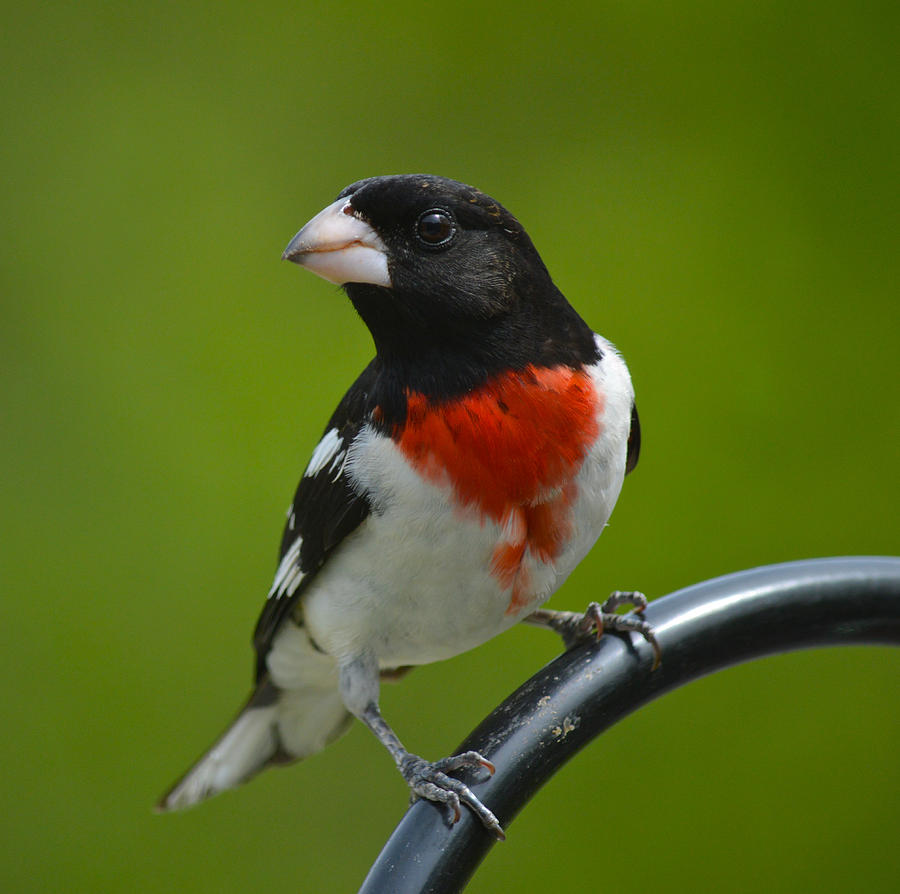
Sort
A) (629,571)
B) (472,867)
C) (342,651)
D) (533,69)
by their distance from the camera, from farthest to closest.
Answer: (533,69) < (629,571) < (342,651) < (472,867)

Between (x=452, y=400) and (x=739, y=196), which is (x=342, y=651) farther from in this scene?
(x=739, y=196)

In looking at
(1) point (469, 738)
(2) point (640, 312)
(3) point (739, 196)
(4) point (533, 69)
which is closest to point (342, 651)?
(1) point (469, 738)

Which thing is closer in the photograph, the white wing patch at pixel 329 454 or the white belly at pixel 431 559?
the white belly at pixel 431 559

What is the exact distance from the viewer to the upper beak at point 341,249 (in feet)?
5.54

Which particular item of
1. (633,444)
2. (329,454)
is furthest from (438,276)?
(633,444)

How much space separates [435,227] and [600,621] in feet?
1.98

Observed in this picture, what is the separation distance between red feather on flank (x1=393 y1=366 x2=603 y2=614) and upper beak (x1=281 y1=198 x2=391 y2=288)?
6.9 inches

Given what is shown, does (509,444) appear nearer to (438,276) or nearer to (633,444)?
(438,276)

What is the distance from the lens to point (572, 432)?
69.6 inches

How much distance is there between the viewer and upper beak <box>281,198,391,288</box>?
1689mm

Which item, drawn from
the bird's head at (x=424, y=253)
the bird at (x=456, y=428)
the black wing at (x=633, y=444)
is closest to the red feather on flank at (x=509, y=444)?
the bird at (x=456, y=428)

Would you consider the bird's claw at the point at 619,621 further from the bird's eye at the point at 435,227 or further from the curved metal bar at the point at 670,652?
the bird's eye at the point at 435,227

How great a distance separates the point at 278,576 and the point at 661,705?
4.05ft

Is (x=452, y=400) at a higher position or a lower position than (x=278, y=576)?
higher
